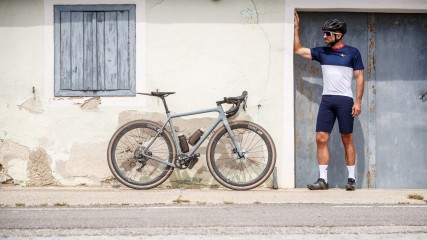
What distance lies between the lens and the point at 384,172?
10.6 m

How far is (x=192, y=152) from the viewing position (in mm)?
9664

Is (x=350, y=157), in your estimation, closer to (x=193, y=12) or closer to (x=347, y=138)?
(x=347, y=138)

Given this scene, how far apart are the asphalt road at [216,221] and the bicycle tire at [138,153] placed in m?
1.78

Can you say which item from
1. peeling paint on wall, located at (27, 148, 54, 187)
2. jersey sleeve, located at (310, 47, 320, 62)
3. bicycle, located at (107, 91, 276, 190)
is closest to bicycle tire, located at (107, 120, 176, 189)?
bicycle, located at (107, 91, 276, 190)

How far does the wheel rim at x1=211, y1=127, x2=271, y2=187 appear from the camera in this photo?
1011 cm

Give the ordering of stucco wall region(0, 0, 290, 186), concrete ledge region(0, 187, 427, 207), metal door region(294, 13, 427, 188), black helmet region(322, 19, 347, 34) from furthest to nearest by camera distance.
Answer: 1. metal door region(294, 13, 427, 188)
2. stucco wall region(0, 0, 290, 186)
3. black helmet region(322, 19, 347, 34)
4. concrete ledge region(0, 187, 427, 207)

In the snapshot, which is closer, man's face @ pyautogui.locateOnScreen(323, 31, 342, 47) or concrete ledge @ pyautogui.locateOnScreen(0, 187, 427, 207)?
concrete ledge @ pyautogui.locateOnScreen(0, 187, 427, 207)

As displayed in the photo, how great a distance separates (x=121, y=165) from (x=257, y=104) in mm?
1943

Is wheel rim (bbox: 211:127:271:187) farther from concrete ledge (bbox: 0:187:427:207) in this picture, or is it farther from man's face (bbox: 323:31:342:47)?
man's face (bbox: 323:31:342:47)

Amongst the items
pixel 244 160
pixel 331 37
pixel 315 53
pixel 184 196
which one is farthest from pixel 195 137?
pixel 331 37

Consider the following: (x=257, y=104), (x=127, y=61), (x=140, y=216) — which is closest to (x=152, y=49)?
(x=127, y=61)

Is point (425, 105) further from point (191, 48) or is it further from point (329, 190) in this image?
point (191, 48)

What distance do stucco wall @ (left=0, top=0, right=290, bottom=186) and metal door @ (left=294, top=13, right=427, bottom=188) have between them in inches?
20.0

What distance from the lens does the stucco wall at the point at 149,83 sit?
10242 mm
